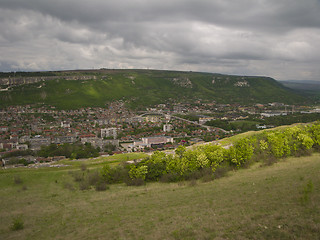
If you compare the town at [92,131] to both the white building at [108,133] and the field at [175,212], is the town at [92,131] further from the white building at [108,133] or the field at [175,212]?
the field at [175,212]

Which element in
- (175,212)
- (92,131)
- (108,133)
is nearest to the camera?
(175,212)

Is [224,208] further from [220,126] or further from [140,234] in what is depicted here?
[220,126]

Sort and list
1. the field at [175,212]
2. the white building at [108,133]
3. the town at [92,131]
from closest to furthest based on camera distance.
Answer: the field at [175,212] < the town at [92,131] < the white building at [108,133]

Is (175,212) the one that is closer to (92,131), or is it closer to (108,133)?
(108,133)

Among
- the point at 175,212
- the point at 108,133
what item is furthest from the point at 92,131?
the point at 175,212

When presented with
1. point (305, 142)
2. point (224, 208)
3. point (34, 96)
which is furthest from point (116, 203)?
point (34, 96)

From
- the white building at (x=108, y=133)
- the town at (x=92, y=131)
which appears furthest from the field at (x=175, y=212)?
the white building at (x=108, y=133)

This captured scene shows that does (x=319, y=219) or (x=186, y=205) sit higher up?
(x=319, y=219)
